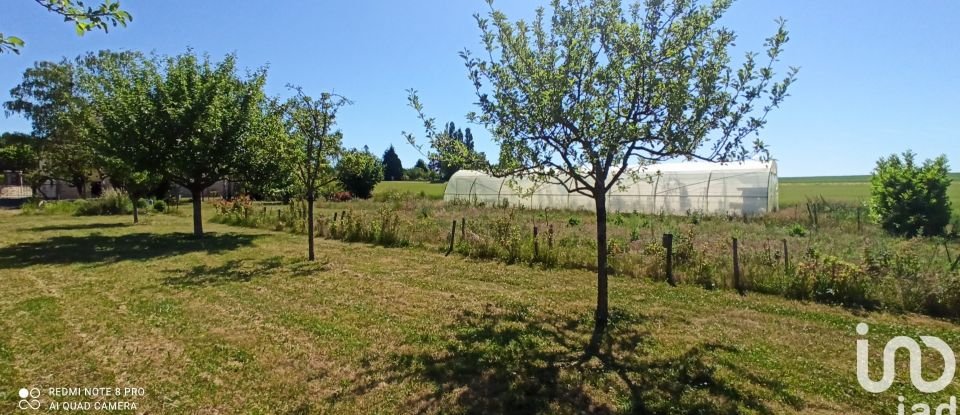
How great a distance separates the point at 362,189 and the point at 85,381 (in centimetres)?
3683

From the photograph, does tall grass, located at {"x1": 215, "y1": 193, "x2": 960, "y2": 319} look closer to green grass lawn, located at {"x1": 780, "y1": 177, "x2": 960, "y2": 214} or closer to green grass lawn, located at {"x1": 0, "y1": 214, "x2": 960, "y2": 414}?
green grass lawn, located at {"x1": 0, "y1": 214, "x2": 960, "y2": 414}

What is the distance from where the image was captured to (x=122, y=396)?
414cm

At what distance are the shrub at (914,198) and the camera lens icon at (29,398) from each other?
836 inches

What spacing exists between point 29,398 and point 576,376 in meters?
4.89

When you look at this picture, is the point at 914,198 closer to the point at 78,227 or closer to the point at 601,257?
the point at 601,257

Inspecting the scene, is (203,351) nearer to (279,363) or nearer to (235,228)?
(279,363)

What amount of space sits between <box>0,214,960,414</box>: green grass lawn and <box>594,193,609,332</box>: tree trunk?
6.5 inches

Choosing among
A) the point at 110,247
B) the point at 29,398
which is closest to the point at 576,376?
the point at 29,398

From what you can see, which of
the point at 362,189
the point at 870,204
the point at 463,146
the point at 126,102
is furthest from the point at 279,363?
the point at 362,189

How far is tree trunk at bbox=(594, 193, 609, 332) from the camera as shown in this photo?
19.6 ft

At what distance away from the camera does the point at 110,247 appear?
13.3 m

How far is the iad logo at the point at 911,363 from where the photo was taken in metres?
4.41

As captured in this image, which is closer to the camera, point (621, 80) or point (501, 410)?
point (501, 410)

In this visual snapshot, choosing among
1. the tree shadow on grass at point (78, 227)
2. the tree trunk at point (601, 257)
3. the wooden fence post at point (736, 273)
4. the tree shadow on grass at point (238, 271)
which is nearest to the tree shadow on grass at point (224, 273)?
the tree shadow on grass at point (238, 271)
